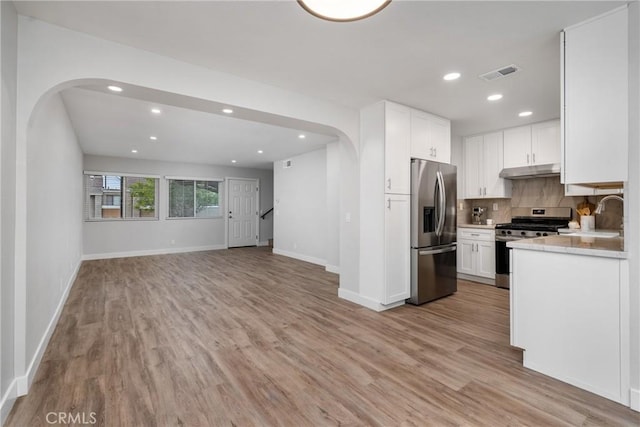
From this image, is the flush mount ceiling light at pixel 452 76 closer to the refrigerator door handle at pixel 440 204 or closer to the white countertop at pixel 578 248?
the refrigerator door handle at pixel 440 204

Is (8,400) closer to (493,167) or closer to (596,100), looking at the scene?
(596,100)

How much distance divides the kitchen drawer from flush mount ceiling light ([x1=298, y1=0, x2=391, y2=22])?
4.41 meters

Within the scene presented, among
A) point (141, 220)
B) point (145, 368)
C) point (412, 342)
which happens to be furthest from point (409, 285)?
point (141, 220)

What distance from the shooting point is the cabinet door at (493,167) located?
501 centimetres

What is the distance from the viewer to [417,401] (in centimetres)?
195

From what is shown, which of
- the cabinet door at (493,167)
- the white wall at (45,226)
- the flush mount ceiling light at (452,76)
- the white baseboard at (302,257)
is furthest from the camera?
the white baseboard at (302,257)

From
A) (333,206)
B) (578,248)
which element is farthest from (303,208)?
(578,248)

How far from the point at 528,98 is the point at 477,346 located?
9.59 ft

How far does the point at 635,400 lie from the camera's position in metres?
1.84

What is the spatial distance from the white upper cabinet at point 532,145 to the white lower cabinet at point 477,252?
1230 mm

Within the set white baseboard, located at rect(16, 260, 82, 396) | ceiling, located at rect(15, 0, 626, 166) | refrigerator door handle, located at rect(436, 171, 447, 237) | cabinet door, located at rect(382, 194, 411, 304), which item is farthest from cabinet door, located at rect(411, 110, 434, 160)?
white baseboard, located at rect(16, 260, 82, 396)

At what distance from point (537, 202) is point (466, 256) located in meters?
1.43

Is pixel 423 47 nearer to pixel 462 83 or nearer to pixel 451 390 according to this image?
pixel 462 83

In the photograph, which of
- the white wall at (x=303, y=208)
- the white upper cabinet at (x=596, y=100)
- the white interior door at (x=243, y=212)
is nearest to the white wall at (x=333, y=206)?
the white wall at (x=303, y=208)
